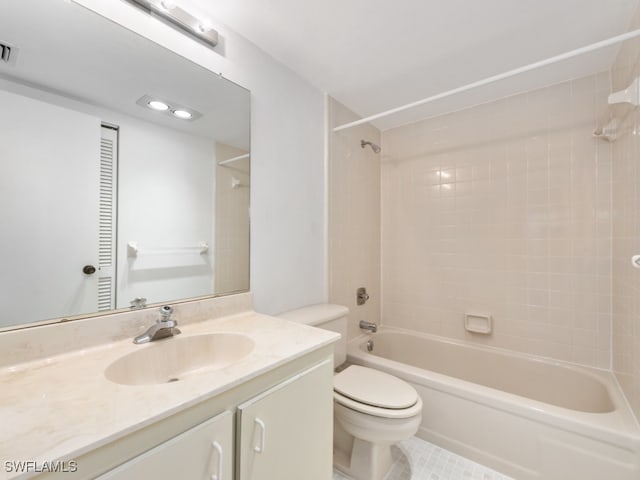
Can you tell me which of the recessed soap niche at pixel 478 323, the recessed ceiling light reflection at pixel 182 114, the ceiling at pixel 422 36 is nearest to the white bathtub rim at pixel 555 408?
the recessed soap niche at pixel 478 323

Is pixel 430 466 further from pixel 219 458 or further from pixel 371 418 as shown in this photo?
pixel 219 458

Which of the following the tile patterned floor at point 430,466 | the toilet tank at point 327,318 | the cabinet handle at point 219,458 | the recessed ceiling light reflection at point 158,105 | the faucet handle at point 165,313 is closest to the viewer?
the cabinet handle at point 219,458

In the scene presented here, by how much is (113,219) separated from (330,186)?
1.29 meters

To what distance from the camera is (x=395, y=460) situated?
148cm

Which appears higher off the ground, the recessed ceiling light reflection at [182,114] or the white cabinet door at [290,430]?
the recessed ceiling light reflection at [182,114]

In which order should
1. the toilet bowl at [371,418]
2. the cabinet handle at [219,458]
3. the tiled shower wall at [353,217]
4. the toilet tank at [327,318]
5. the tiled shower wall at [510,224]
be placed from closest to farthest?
1. the cabinet handle at [219,458]
2. the toilet bowl at [371,418]
3. the toilet tank at [327,318]
4. the tiled shower wall at [510,224]
5. the tiled shower wall at [353,217]

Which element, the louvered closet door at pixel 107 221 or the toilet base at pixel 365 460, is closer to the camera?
the louvered closet door at pixel 107 221

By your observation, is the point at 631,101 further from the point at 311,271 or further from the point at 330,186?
the point at 311,271

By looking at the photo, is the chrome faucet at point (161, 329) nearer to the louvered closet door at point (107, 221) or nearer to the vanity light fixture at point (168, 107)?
the louvered closet door at point (107, 221)

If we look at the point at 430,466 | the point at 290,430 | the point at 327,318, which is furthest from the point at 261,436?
the point at 430,466

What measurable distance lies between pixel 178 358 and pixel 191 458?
46cm

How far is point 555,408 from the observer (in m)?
1.28

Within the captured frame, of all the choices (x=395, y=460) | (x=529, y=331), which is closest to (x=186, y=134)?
(x=395, y=460)

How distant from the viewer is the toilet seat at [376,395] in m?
1.22
